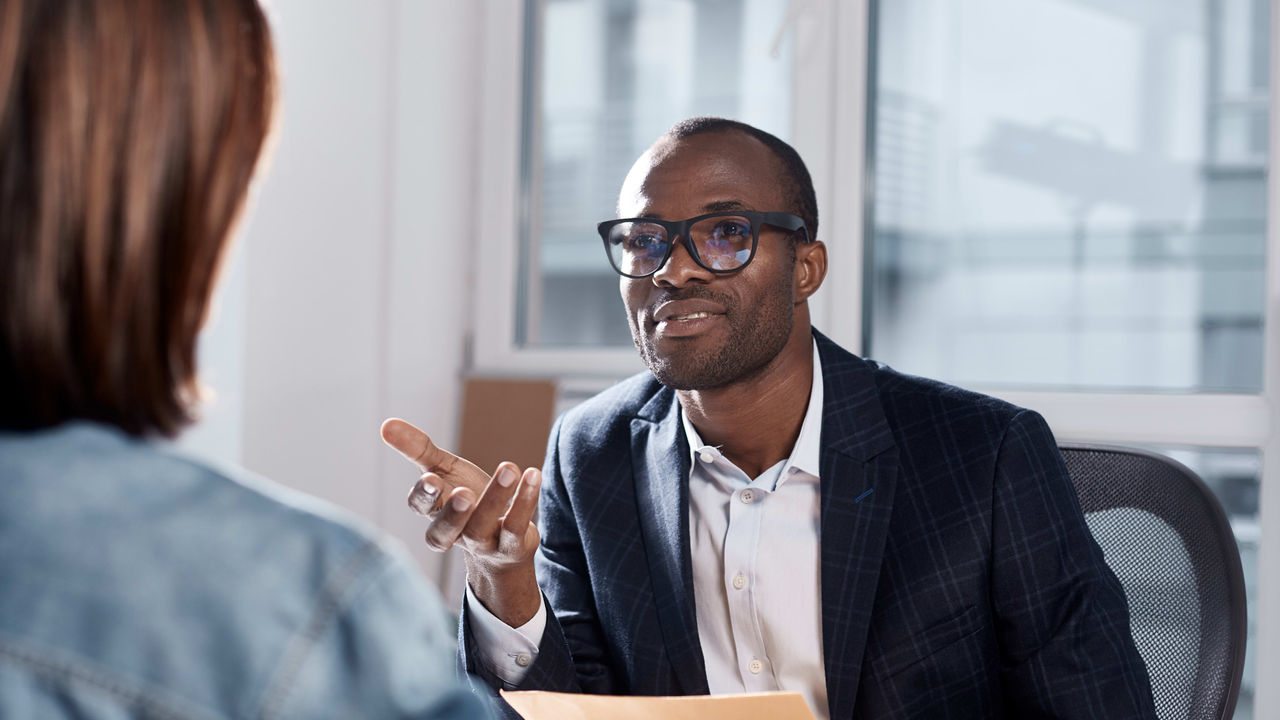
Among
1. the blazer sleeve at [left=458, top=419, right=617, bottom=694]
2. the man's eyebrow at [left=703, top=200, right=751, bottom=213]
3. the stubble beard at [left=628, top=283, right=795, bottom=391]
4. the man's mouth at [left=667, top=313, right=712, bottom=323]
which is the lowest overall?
the blazer sleeve at [left=458, top=419, right=617, bottom=694]

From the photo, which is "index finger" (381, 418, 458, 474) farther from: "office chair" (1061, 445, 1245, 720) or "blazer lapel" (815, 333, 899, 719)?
"office chair" (1061, 445, 1245, 720)

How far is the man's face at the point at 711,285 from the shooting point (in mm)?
1414

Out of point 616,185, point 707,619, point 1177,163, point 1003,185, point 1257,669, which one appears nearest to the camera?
point 707,619

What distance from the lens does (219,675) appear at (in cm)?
46

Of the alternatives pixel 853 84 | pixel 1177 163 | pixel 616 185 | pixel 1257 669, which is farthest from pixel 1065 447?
pixel 616 185

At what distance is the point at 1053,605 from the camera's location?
119 centimetres

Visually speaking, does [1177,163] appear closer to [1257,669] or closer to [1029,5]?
[1029,5]

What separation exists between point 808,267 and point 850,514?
1.34ft

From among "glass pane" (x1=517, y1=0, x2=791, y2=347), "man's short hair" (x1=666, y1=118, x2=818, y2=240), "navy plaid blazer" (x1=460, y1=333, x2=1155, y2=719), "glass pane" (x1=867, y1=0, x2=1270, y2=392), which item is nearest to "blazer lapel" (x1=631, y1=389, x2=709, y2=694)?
"navy plaid blazer" (x1=460, y1=333, x2=1155, y2=719)

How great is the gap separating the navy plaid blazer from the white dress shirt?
0.04m

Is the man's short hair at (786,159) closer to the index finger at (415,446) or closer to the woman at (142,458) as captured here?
the index finger at (415,446)

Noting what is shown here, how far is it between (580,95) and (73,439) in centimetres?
228

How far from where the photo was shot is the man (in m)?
1.20

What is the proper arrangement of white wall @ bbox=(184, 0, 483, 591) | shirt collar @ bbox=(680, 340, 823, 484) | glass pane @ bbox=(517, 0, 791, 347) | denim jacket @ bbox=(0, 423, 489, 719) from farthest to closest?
glass pane @ bbox=(517, 0, 791, 347) < white wall @ bbox=(184, 0, 483, 591) < shirt collar @ bbox=(680, 340, 823, 484) < denim jacket @ bbox=(0, 423, 489, 719)
